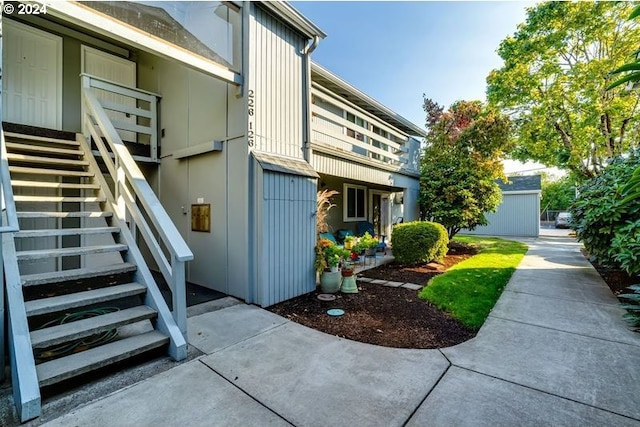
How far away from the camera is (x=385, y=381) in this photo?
2814mm

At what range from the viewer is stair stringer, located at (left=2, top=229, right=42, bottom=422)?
2270 millimetres

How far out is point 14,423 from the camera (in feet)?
7.34

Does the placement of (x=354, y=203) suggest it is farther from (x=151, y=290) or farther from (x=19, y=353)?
(x=19, y=353)

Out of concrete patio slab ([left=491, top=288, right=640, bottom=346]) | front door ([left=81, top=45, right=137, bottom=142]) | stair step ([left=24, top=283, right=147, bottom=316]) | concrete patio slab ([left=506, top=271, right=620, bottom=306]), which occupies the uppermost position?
front door ([left=81, top=45, right=137, bottom=142])

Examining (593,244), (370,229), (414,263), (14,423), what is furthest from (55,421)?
(370,229)

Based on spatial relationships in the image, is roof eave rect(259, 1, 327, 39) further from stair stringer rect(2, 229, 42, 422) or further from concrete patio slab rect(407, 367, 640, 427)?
concrete patio slab rect(407, 367, 640, 427)

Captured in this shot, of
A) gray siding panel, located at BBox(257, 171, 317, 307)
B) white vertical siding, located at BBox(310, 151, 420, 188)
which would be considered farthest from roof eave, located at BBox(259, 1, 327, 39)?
gray siding panel, located at BBox(257, 171, 317, 307)


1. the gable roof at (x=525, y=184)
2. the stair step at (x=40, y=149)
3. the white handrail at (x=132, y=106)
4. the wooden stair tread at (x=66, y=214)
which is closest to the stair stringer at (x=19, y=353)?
the wooden stair tread at (x=66, y=214)

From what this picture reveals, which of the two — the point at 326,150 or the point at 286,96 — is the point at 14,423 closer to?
the point at 286,96

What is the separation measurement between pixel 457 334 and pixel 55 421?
13.8 ft

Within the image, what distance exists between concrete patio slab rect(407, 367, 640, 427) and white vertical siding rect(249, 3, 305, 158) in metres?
4.24

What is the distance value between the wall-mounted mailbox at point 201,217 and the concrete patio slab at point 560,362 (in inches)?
175

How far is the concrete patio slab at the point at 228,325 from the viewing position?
3582mm

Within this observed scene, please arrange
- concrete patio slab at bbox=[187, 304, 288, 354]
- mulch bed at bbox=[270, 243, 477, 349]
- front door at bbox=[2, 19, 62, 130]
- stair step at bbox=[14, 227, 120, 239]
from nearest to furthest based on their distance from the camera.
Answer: stair step at bbox=[14, 227, 120, 239]
concrete patio slab at bbox=[187, 304, 288, 354]
mulch bed at bbox=[270, 243, 477, 349]
front door at bbox=[2, 19, 62, 130]
